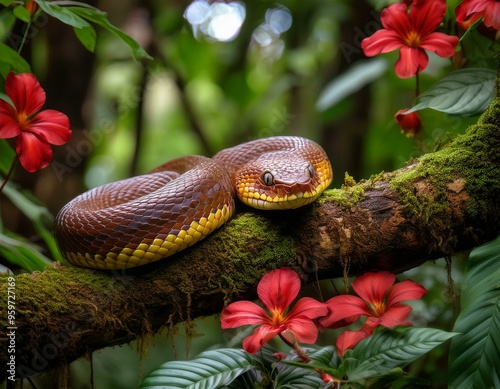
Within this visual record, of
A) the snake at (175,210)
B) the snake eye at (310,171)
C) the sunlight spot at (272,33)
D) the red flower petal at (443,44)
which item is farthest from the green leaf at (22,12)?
the sunlight spot at (272,33)

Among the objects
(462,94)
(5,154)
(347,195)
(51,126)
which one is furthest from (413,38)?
(5,154)

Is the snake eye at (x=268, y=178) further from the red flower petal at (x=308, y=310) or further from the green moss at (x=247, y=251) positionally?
the red flower petal at (x=308, y=310)

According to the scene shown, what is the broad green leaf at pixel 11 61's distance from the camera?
7.31 ft

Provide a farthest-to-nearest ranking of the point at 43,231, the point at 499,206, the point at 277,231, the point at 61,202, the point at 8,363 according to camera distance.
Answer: the point at 61,202 < the point at 43,231 < the point at 277,231 < the point at 499,206 < the point at 8,363

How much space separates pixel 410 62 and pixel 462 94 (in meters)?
0.26

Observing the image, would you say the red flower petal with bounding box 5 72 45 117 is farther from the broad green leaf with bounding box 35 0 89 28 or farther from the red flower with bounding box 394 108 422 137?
the red flower with bounding box 394 108 422 137

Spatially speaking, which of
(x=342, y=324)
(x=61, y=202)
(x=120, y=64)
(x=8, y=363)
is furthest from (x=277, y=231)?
(x=120, y=64)

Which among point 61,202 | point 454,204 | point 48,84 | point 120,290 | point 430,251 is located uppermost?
point 48,84

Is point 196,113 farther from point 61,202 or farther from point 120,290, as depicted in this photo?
point 120,290

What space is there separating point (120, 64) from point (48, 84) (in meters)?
1.48

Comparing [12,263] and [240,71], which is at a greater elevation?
[240,71]

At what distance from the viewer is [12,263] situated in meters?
2.58

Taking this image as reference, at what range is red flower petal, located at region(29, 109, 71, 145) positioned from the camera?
2.10m

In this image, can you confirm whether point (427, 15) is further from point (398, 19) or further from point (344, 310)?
point (344, 310)
